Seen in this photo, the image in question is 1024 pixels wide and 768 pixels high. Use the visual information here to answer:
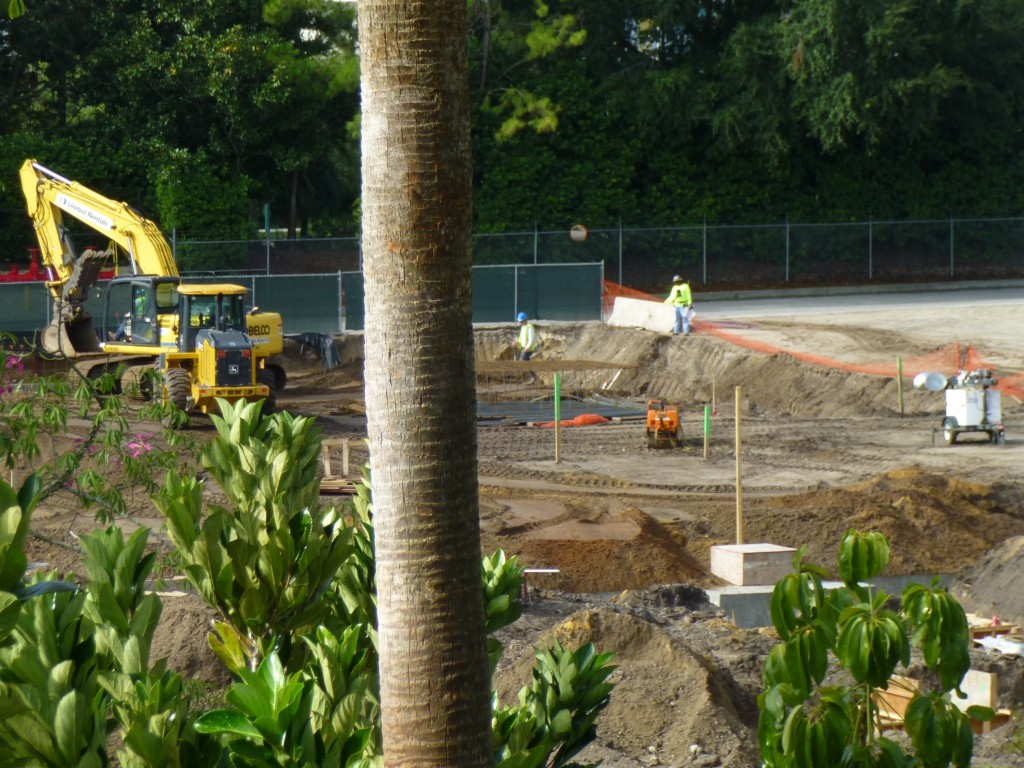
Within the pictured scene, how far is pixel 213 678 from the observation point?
11.0m

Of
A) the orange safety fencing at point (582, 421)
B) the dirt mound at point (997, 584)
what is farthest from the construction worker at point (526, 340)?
the dirt mound at point (997, 584)

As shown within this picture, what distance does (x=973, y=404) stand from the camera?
23516 millimetres

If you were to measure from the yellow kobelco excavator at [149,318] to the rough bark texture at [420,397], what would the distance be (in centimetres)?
1851

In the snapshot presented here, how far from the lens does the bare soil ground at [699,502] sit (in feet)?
34.3

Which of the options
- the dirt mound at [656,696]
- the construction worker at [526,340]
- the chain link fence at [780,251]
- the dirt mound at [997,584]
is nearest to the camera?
the dirt mound at [656,696]

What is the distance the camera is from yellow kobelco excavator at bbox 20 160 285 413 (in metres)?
23.3

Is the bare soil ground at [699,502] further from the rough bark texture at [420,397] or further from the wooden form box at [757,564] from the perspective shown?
the rough bark texture at [420,397]

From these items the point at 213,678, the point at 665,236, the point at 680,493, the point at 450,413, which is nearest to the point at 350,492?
the point at 680,493

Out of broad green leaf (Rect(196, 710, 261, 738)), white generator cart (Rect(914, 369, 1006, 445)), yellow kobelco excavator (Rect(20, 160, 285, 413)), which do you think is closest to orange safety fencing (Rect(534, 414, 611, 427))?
yellow kobelco excavator (Rect(20, 160, 285, 413))

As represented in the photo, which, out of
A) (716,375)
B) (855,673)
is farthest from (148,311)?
(855,673)

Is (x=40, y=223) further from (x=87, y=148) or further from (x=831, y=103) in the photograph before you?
(x=831, y=103)

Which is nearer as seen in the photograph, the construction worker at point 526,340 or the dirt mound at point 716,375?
the dirt mound at point 716,375

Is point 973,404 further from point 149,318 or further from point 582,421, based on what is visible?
point 149,318

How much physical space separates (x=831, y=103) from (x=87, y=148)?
2451 cm
